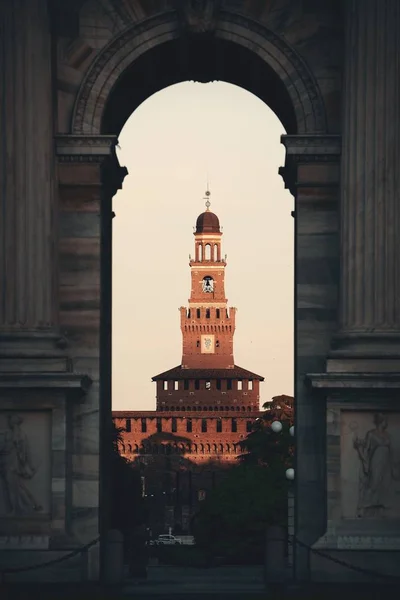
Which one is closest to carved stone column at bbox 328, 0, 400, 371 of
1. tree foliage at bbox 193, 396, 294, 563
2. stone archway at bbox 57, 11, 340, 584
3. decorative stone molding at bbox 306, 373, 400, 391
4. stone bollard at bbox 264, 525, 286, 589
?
decorative stone molding at bbox 306, 373, 400, 391

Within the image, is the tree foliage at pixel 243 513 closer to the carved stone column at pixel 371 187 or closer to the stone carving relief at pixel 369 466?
the stone carving relief at pixel 369 466

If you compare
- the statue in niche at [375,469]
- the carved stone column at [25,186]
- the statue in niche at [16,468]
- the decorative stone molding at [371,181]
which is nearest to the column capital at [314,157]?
the decorative stone molding at [371,181]

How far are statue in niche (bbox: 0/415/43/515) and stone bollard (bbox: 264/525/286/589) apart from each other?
7448mm

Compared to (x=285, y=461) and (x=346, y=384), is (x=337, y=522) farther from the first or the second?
(x=285, y=461)

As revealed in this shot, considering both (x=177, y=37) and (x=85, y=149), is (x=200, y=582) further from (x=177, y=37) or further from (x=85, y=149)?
(x=177, y=37)

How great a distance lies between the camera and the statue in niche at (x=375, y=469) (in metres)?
62.2

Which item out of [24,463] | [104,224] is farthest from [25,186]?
[24,463]

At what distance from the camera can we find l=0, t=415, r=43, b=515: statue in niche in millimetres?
62812

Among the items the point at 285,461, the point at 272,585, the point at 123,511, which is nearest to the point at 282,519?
the point at 123,511

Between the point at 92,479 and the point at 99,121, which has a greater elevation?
the point at 99,121

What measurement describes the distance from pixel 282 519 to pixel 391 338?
64603mm

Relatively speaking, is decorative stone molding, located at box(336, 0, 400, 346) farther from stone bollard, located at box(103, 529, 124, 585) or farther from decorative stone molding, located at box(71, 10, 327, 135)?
stone bollard, located at box(103, 529, 124, 585)

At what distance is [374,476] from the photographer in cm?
6225

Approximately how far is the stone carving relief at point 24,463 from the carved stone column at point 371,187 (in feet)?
27.5
